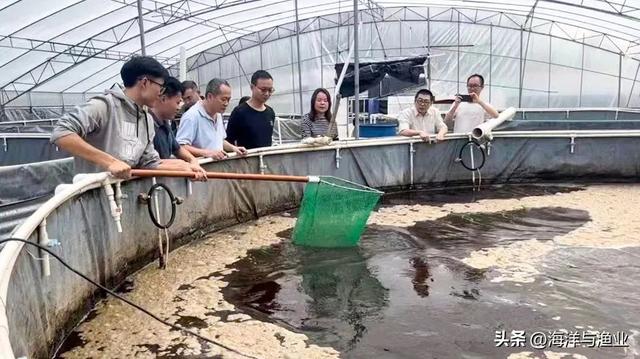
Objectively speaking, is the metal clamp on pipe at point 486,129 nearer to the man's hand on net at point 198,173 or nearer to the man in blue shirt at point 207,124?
the man in blue shirt at point 207,124

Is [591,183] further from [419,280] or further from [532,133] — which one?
[419,280]

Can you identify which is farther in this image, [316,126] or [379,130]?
[379,130]

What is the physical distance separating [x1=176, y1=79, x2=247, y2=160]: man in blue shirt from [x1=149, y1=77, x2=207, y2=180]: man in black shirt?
417 millimetres

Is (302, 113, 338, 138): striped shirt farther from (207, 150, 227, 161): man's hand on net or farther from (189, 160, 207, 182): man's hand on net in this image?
(189, 160, 207, 182): man's hand on net

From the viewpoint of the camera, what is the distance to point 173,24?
16.6 metres

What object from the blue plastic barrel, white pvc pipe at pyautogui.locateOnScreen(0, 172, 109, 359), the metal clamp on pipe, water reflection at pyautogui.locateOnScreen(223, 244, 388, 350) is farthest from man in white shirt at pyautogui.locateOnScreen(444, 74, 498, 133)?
white pvc pipe at pyautogui.locateOnScreen(0, 172, 109, 359)

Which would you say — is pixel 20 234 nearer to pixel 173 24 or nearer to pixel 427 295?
pixel 427 295

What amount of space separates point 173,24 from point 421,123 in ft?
40.4

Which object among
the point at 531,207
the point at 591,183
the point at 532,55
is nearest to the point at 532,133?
the point at 591,183

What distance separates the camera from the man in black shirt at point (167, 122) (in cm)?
335

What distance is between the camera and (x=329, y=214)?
413cm

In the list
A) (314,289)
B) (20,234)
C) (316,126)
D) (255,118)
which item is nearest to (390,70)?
(316,126)

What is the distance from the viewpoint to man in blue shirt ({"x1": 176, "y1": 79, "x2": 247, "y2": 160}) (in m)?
4.26

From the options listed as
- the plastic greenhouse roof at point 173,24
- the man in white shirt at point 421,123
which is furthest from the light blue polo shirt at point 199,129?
the plastic greenhouse roof at point 173,24
